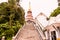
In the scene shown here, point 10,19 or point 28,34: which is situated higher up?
point 10,19

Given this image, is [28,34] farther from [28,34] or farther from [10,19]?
[10,19]

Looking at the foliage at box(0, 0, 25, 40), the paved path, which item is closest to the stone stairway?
the paved path

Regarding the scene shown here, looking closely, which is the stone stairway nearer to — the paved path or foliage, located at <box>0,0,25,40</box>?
the paved path

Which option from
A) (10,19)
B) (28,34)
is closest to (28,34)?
(28,34)

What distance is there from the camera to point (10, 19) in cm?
2381

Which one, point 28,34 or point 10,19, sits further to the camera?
point 10,19

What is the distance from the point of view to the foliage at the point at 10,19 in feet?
72.3

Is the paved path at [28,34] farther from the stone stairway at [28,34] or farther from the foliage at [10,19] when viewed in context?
the foliage at [10,19]

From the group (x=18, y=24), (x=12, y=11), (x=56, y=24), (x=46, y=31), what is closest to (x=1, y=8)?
(x=12, y=11)

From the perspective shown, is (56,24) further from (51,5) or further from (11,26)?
(51,5)

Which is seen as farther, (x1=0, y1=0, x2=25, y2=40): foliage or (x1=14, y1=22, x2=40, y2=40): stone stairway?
(x1=0, y1=0, x2=25, y2=40): foliage

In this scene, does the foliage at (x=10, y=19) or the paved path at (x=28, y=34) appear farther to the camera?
the foliage at (x=10, y=19)

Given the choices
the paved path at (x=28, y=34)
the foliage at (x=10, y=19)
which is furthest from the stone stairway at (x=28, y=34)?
the foliage at (x=10, y=19)

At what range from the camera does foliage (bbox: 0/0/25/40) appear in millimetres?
22047
